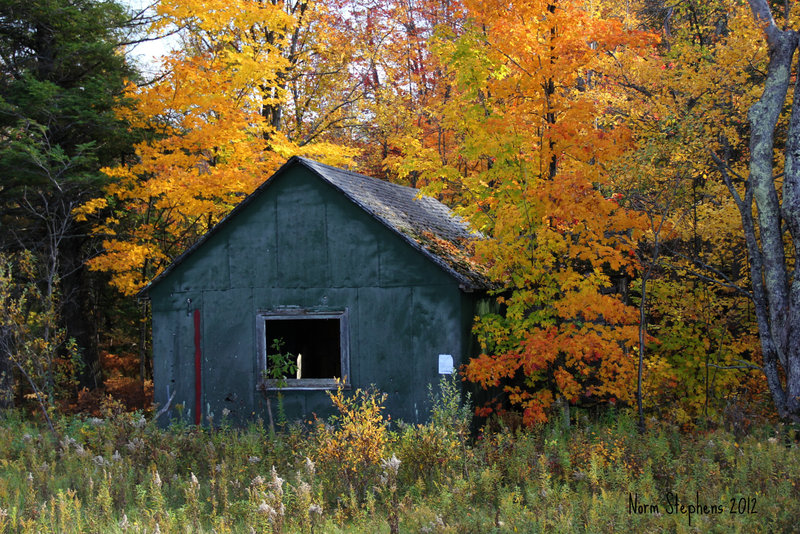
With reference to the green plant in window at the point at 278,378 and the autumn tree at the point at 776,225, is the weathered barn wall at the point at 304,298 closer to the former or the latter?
the green plant in window at the point at 278,378

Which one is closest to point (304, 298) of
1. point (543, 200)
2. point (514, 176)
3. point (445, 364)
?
point (445, 364)

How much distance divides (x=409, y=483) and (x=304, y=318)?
4.33 meters

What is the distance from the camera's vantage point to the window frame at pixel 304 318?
1136 centimetres

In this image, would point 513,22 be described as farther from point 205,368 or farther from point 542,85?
point 205,368

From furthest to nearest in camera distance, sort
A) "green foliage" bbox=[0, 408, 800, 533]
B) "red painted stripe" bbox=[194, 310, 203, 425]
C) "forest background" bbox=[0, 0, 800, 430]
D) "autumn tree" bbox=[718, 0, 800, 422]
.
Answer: "red painted stripe" bbox=[194, 310, 203, 425] < "forest background" bbox=[0, 0, 800, 430] < "autumn tree" bbox=[718, 0, 800, 422] < "green foliage" bbox=[0, 408, 800, 533]

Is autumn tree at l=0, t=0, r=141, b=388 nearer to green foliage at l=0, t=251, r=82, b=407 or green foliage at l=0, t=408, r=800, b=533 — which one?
green foliage at l=0, t=251, r=82, b=407

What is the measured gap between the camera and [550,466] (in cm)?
787

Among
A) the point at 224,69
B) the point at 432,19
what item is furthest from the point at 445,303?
the point at 432,19

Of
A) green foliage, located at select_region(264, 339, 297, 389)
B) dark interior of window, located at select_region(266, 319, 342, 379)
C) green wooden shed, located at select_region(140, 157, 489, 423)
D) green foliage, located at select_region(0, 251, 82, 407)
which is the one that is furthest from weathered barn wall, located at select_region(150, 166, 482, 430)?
dark interior of window, located at select_region(266, 319, 342, 379)

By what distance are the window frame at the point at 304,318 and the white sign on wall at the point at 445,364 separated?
1.56 m

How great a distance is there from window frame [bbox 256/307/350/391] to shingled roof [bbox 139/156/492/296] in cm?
174

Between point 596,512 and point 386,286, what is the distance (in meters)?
5.85

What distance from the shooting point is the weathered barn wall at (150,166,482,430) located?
1093 centimetres

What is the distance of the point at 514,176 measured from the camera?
1039 cm
